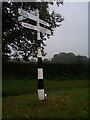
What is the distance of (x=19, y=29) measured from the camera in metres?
24.1

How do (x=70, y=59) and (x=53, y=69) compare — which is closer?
(x=53, y=69)

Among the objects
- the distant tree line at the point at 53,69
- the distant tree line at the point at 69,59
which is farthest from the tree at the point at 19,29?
the distant tree line at the point at 69,59

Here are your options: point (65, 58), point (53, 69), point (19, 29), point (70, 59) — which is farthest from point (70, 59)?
point (19, 29)

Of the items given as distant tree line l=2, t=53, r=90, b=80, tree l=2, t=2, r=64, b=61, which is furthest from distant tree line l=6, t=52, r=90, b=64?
tree l=2, t=2, r=64, b=61

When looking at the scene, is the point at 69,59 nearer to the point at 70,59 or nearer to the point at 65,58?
the point at 70,59

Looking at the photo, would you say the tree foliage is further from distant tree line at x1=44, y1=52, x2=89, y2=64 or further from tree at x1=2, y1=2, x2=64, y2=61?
tree at x1=2, y1=2, x2=64, y2=61

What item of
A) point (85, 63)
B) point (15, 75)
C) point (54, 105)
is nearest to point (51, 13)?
point (15, 75)

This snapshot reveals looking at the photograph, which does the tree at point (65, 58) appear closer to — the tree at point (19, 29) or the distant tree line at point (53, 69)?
the distant tree line at point (53, 69)

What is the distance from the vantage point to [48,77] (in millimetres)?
34406

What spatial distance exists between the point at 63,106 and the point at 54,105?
35cm

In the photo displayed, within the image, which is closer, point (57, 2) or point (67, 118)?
point (67, 118)

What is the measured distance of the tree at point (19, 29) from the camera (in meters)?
22.5

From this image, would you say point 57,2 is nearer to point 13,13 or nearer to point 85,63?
point 13,13

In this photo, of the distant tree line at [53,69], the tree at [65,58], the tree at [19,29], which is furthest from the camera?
the tree at [65,58]
